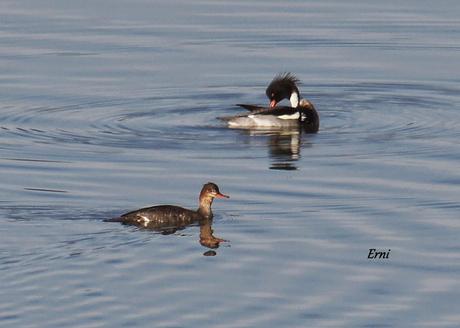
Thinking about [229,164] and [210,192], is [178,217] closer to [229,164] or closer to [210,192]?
[210,192]

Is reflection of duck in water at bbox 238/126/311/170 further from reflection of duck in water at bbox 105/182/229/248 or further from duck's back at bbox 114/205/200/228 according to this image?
duck's back at bbox 114/205/200/228

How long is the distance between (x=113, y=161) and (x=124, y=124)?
262cm

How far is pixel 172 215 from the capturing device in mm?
16375

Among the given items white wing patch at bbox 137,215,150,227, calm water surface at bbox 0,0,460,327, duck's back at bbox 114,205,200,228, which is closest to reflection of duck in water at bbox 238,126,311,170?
calm water surface at bbox 0,0,460,327

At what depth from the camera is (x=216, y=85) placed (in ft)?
82.8

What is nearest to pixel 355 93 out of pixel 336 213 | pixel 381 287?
pixel 336 213

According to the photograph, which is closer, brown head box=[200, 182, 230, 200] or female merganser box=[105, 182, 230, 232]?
female merganser box=[105, 182, 230, 232]

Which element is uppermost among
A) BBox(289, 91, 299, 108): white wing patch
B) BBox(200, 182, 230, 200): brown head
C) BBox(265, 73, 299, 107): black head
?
BBox(265, 73, 299, 107): black head

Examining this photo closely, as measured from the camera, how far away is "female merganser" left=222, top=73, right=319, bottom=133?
22953 millimetres

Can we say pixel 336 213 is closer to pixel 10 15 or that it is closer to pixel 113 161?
pixel 113 161

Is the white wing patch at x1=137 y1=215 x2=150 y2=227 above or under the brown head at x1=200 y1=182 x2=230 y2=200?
under

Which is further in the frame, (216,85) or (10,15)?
(10,15)

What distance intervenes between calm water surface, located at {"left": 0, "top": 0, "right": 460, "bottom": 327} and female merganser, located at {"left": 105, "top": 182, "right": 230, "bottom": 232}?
144 mm

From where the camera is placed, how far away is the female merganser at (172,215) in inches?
635
